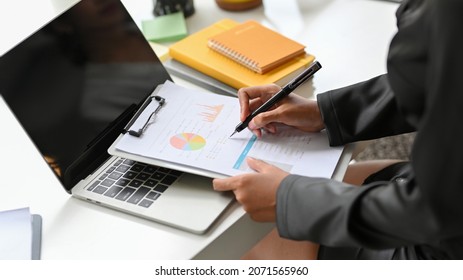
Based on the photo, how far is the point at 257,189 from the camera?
0.82 meters

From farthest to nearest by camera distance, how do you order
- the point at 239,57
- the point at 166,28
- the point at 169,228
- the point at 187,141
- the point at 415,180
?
the point at 166,28, the point at 239,57, the point at 187,141, the point at 169,228, the point at 415,180

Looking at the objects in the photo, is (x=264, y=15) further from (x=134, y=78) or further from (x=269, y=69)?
(x=134, y=78)

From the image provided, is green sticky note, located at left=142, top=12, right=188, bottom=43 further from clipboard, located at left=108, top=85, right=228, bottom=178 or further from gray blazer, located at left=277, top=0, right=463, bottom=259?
gray blazer, located at left=277, top=0, right=463, bottom=259

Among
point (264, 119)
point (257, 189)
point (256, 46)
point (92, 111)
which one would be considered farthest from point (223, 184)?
point (256, 46)

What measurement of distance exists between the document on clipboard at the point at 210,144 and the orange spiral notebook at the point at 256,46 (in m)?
0.13

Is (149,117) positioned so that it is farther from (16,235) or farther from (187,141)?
(16,235)

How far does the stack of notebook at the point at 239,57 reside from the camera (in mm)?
1068

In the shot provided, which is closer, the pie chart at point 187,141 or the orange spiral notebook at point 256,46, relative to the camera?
the pie chart at point 187,141

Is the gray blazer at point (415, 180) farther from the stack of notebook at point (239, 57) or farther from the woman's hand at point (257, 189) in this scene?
the stack of notebook at point (239, 57)

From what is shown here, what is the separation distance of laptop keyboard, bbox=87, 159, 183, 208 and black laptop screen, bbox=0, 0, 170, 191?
0.04 metres

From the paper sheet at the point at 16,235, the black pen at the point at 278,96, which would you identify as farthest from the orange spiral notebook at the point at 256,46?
the paper sheet at the point at 16,235

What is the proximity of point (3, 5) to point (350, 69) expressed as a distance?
95 centimetres

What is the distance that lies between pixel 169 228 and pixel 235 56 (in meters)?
0.42

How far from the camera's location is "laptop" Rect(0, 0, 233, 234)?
827 millimetres
